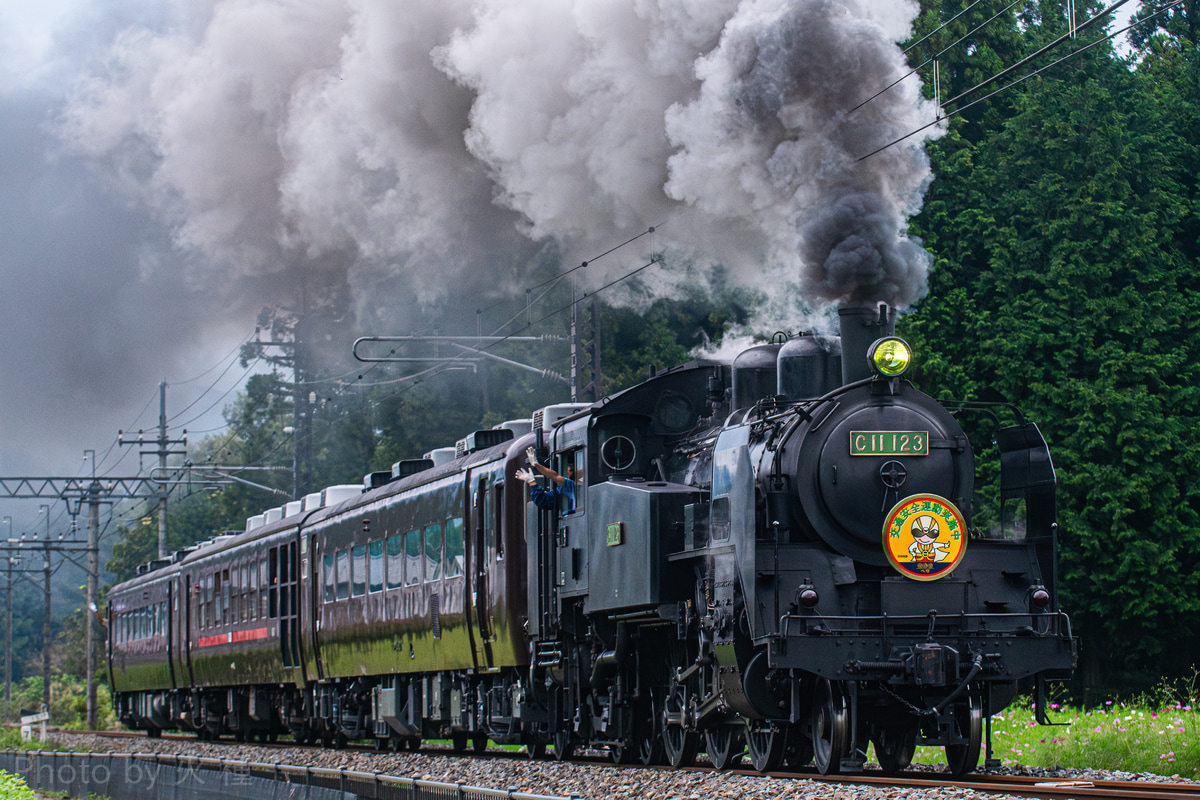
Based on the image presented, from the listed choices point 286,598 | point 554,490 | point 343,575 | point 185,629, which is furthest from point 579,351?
point 185,629

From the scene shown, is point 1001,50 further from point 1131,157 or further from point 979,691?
point 979,691

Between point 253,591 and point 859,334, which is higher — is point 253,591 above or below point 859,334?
below

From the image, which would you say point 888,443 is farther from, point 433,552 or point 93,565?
point 93,565

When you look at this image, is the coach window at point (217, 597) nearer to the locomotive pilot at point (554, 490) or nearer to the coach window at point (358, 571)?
the coach window at point (358, 571)

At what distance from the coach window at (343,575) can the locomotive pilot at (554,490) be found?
640 cm

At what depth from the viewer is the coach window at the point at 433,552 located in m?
16.4

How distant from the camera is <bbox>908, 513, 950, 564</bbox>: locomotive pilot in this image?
10.5 m

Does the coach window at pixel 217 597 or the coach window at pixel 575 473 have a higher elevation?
the coach window at pixel 575 473

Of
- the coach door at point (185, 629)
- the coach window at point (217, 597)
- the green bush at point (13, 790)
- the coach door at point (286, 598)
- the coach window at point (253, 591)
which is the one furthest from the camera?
the coach door at point (185, 629)

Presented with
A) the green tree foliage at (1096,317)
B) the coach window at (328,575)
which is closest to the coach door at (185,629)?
the coach window at (328,575)

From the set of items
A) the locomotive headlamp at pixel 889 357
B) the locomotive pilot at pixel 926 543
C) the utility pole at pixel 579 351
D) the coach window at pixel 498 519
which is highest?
the utility pole at pixel 579 351

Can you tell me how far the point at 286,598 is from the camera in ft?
71.8

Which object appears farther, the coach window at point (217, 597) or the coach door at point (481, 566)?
the coach window at point (217, 597)

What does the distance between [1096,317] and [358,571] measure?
14581 millimetres
